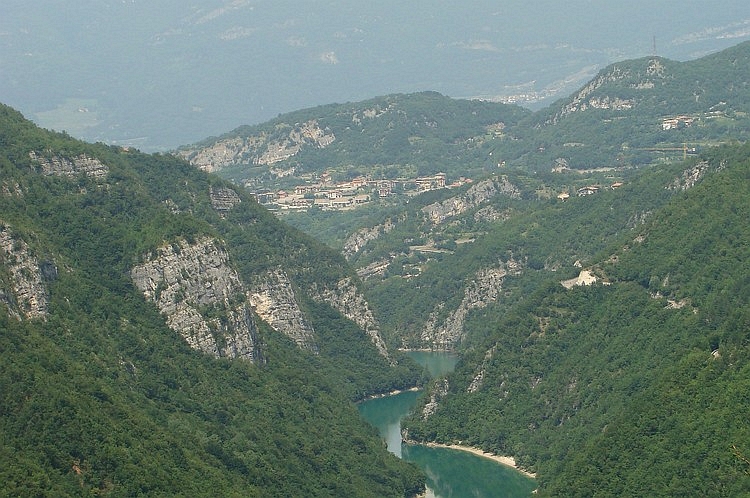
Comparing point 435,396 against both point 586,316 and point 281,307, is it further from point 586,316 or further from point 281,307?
point 281,307

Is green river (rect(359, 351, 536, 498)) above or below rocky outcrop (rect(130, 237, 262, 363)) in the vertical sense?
below

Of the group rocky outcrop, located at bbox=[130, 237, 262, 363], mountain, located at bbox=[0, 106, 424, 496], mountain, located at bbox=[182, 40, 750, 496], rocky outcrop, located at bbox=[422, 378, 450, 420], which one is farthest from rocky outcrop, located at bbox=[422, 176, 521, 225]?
rocky outcrop, located at bbox=[130, 237, 262, 363]

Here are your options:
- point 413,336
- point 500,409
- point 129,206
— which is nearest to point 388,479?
point 500,409

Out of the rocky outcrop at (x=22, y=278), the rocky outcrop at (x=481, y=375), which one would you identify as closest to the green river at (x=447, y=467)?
the rocky outcrop at (x=481, y=375)

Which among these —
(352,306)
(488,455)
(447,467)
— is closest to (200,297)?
(447,467)

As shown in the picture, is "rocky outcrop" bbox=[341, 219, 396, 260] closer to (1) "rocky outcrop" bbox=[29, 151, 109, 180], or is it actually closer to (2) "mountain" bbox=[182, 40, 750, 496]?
(2) "mountain" bbox=[182, 40, 750, 496]

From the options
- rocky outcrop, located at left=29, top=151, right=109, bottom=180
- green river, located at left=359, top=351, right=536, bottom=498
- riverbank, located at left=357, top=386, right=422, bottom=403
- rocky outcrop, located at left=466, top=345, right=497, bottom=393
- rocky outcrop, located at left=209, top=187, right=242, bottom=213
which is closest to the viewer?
green river, located at left=359, top=351, right=536, bottom=498

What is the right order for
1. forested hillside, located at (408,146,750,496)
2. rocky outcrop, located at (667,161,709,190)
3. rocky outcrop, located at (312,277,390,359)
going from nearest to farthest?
forested hillside, located at (408,146,750,496) < rocky outcrop, located at (312,277,390,359) < rocky outcrop, located at (667,161,709,190)

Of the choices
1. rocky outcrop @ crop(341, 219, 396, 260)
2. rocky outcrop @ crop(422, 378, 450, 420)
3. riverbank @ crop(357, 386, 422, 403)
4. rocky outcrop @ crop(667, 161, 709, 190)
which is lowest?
riverbank @ crop(357, 386, 422, 403)

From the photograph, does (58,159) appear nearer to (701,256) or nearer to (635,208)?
(701,256)
